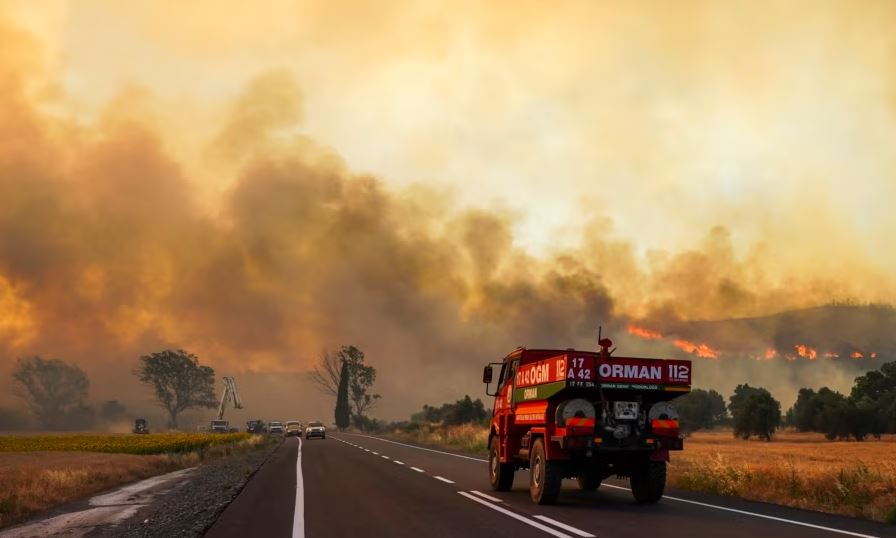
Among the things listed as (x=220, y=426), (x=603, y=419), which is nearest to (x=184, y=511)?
(x=603, y=419)

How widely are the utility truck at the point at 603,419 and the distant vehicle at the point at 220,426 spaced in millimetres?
106545

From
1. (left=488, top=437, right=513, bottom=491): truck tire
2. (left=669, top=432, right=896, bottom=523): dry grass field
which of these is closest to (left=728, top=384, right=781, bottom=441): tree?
(left=669, top=432, right=896, bottom=523): dry grass field

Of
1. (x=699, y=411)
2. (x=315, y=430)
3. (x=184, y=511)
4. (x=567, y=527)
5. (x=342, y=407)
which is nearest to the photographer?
(x=567, y=527)

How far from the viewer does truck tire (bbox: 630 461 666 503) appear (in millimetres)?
15602

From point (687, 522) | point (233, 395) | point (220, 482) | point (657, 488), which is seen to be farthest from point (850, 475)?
point (233, 395)

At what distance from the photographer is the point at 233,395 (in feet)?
442

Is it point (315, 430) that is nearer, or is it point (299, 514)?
point (299, 514)

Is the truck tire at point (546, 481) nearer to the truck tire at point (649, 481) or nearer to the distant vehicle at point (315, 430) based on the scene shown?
the truck tire at point (649, 481)

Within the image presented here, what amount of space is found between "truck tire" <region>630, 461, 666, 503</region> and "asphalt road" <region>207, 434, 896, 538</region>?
0.23 m

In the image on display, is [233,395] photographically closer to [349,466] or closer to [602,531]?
[349,466]

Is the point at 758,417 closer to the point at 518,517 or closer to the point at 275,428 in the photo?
the point at 275,428

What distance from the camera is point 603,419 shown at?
15195 millimetres

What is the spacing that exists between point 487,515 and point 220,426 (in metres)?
112

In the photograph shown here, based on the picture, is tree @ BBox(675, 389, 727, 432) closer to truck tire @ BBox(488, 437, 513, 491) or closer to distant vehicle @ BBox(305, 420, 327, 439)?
distant vehicle @ BBox(305, 420, 327, 439)
